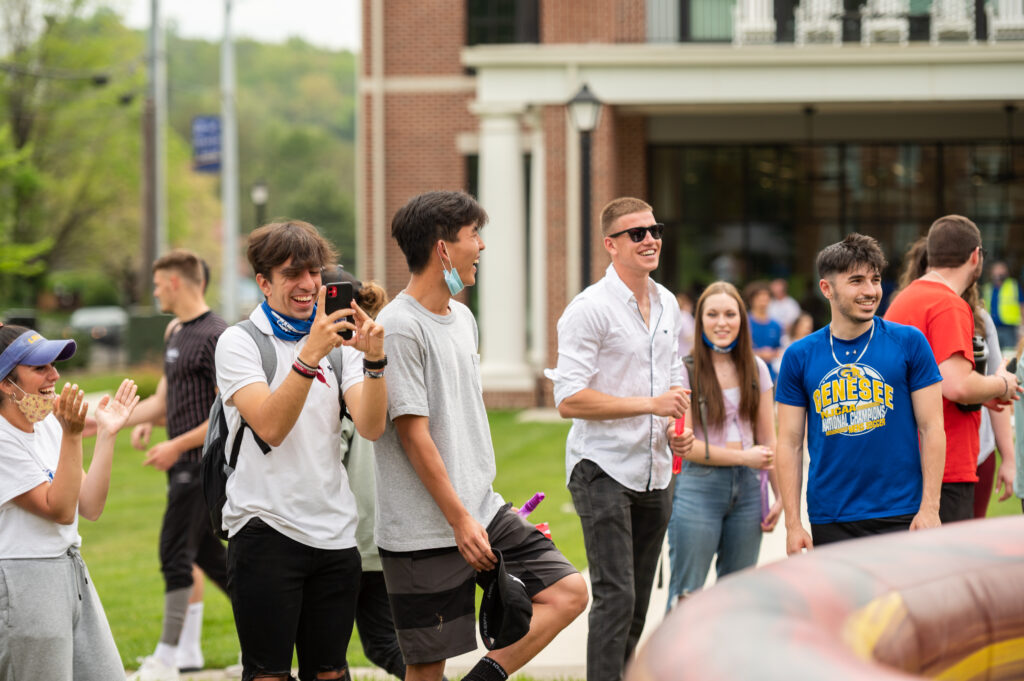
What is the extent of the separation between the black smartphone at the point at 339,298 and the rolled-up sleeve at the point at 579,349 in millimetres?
1284

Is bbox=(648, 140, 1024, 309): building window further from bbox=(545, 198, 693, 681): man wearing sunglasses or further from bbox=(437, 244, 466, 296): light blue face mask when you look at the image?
bbox=(437, 244, 466, 296): light blue face mask

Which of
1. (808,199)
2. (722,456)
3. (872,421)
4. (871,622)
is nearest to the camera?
(871,622)

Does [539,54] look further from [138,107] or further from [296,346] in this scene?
[138,107]

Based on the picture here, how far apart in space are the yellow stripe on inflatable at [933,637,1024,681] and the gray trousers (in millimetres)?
2477

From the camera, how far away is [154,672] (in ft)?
21.5

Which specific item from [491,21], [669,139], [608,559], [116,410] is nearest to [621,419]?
[608,559]

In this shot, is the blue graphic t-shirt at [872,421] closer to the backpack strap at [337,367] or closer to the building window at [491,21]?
the backpack strap at [337,367]

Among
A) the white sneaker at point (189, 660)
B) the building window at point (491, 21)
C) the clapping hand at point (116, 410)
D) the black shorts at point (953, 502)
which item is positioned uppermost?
the building window at point (491, 21)

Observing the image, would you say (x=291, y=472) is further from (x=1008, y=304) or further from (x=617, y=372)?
(x=1008, y=304)

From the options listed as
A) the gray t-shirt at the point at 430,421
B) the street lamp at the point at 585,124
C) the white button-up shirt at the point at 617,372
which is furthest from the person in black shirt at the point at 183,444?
the street lamp at the point at 585,124

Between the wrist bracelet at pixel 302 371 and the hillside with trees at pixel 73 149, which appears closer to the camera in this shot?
the wrist bracelet at pixel 302 371

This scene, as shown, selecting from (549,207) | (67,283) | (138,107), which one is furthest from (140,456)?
(67,283)

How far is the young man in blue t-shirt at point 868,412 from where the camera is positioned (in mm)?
4758

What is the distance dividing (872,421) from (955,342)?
0.74 metres
